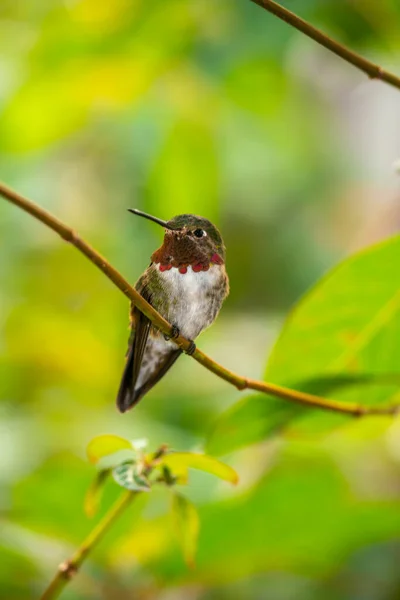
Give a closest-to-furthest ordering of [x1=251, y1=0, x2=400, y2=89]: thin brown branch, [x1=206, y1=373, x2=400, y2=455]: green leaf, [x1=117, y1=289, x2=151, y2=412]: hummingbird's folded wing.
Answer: [x1=251, y1=0, x2=400, y2=89]: thin brown branch, [x1=117, y1=289, x2=151, y2=412]: hummingbird's folded wing, [x1=206, y1=373, x2=400, y2=455]: green leaf

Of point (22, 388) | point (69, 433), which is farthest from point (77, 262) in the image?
point (69, 433)

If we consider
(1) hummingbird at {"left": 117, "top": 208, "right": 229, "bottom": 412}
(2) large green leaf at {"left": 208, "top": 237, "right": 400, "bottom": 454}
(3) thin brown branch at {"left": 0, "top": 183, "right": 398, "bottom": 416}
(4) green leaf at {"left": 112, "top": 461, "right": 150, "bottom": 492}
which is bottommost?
(4) green leaf at {"left": 112, "top": 461, "right": 150, "bottom": 492}

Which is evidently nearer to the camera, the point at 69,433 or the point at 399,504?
the point at 399,504

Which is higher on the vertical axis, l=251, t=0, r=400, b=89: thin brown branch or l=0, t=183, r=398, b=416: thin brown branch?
l=251, t=0, r=400, b=89: thin brown branch

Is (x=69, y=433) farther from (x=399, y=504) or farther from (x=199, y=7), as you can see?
(x=199, y=7)

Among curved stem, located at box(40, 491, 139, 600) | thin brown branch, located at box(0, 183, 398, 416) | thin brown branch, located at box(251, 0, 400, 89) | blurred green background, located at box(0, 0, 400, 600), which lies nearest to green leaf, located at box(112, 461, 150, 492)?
curved stem, located at box(40, 491, 139, 600)

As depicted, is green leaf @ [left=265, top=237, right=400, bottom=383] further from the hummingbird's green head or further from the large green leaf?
the hummingbird's green head

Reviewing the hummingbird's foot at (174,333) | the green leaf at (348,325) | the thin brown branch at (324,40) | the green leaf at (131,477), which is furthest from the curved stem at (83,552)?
the thin brown branch at (324,40)
